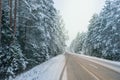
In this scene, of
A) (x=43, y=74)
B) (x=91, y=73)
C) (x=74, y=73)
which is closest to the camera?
(x=43, y=74)

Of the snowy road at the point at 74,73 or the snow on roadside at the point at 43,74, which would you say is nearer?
the snowy road at the point at 74,73

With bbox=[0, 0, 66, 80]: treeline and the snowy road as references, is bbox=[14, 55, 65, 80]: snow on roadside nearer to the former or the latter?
the snowy road

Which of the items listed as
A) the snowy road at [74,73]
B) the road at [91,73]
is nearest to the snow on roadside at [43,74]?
the snowy road at [74,73]

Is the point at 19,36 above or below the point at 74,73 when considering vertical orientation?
above

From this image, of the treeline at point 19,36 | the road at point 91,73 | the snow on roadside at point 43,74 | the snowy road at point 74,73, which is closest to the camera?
the road at point 91,73

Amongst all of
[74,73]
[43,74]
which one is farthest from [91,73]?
[43,74]

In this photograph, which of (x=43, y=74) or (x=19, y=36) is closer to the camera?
(x=43, y=74)

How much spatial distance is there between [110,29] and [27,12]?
77.8 feet

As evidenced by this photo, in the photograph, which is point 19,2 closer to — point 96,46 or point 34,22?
point 34,22

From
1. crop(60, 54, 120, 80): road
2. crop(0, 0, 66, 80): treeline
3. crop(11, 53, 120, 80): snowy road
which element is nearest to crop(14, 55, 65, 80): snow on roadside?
crop(11, 53, 120, 80): snowy road

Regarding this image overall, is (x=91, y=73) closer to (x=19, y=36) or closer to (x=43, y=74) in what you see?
(x=43, y=74)

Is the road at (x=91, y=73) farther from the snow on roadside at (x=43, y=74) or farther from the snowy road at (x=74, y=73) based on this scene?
the snow on roadside at (x=43, y=74)

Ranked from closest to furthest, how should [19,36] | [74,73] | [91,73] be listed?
[91,73]
[74,73]
[19,36]

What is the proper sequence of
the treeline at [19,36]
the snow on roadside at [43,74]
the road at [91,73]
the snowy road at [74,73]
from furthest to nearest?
the treeline at [19,36]
the snow on roadside at [43,74]
the snowy road at [74,73]
the road at [91,73]
